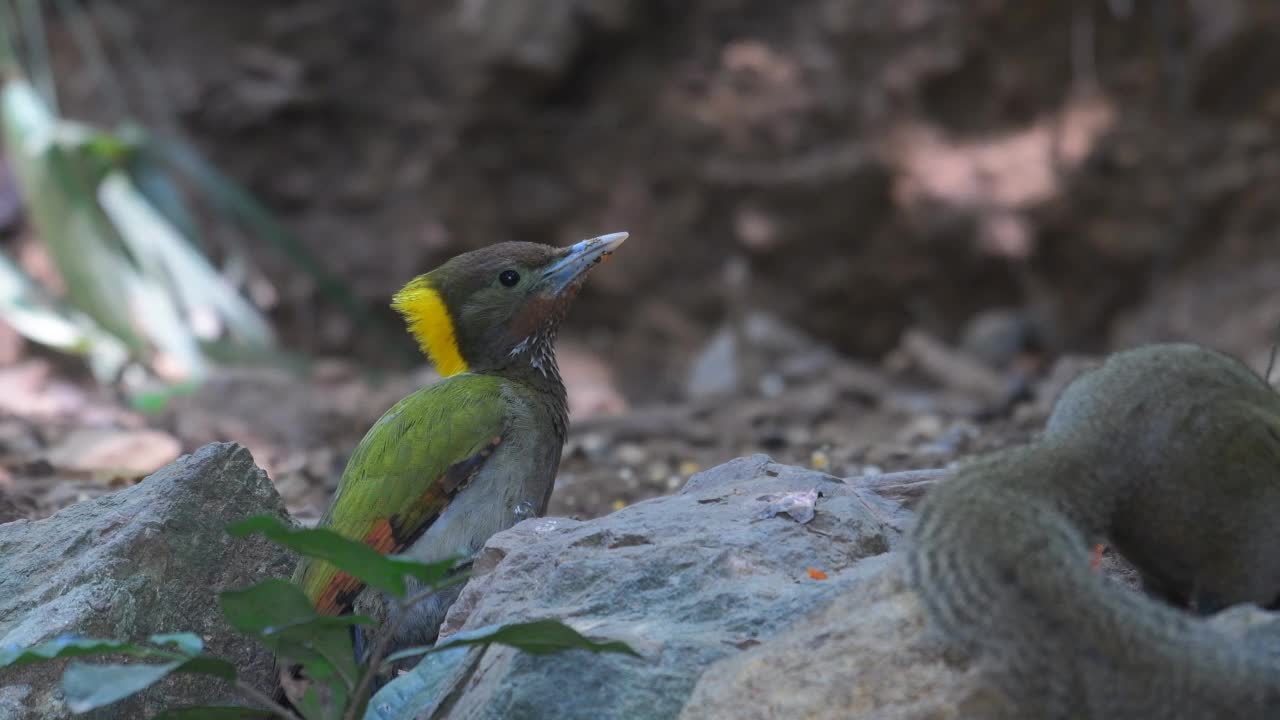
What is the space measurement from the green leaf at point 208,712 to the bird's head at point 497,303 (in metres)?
1.80

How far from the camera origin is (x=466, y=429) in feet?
12.3

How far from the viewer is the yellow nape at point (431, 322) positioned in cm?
435

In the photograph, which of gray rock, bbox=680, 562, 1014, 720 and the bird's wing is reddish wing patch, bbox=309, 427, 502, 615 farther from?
gray rock, bbox=680, 562, 1014, 720

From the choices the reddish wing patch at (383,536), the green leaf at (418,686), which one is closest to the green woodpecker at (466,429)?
the reddish wing patch at (383,536)

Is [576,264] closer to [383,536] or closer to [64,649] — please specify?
[383,536]

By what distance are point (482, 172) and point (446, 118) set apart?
1.25ft

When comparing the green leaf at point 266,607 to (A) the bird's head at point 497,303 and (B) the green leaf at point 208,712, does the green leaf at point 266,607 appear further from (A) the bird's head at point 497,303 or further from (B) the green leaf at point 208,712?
(A) the bird's head at point 497,303

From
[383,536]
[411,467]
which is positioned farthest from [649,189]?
[383,536]

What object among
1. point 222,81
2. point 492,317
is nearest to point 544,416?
point 492,317

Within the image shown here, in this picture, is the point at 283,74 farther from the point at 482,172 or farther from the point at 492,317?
the point at 492,317

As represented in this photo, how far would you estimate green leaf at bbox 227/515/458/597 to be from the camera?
2338 millimetres

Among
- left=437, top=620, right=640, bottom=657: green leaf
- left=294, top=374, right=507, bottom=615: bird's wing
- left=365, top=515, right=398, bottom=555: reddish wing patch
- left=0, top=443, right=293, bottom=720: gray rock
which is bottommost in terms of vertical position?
left=437, top=620, right=640, bottom=657: green leaf

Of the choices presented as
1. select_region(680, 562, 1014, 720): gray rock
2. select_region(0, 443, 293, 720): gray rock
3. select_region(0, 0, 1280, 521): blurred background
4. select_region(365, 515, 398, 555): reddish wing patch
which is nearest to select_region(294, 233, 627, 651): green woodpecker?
select_region(365, 515, 398, 555): reddish wing patch

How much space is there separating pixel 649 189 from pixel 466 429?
4.88 meters
